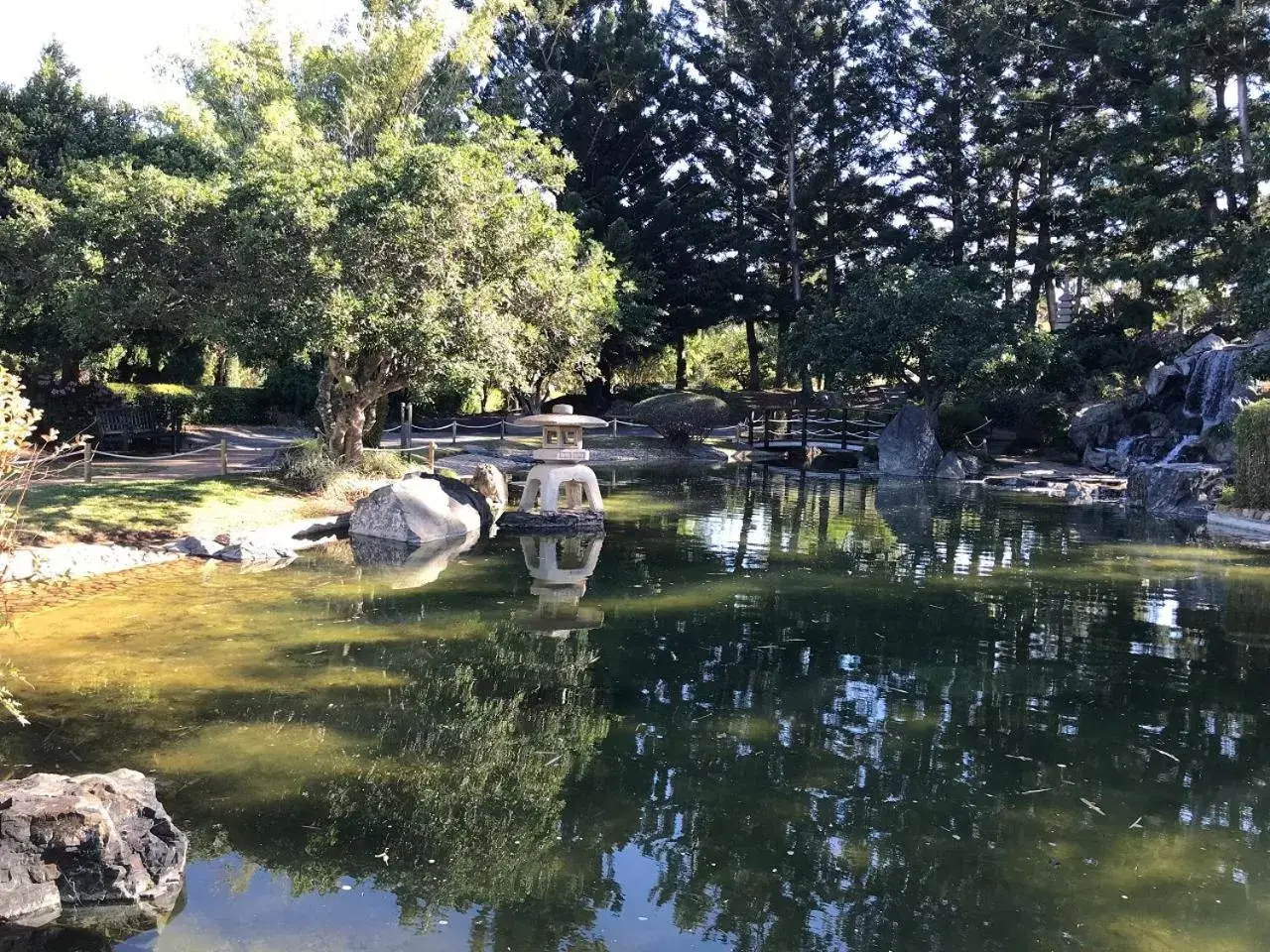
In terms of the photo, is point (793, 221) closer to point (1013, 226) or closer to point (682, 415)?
point (1013, 226)

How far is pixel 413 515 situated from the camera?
41.6ft

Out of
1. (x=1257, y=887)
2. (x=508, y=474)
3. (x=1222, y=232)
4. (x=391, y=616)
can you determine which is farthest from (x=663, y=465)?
(x=1257, y=887)

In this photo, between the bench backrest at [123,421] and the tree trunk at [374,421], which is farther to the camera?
the bench backrest at [123,421]

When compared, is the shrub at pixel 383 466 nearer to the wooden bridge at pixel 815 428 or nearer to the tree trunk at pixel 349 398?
the tree trunk at pixel 349 398

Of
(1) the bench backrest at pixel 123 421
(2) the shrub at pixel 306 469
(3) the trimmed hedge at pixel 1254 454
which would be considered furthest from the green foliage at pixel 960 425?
(1) the bench backrest at pixel 123 421

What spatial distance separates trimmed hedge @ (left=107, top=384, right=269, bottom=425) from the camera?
22.3 meters

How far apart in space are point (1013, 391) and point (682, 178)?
50.7ft

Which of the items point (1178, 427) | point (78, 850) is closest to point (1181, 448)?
point (1178, 427)

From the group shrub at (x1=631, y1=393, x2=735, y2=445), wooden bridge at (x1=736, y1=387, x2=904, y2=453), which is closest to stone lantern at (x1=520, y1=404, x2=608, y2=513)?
shrub at (x1=631, y1=393, x2=735, y2=445)

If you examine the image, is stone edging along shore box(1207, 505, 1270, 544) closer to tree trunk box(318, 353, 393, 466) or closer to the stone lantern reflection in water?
the stone lantern reflection in water

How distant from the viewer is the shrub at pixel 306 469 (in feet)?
47.1

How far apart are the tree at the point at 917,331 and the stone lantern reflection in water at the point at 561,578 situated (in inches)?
558

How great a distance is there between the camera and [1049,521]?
15.8 metres

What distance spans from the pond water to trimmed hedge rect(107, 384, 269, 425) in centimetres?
1414
